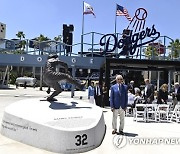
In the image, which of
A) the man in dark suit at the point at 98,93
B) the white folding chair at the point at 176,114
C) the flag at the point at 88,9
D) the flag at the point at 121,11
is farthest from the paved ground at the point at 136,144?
the flag at the point at 88,9

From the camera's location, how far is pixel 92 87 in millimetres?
14148

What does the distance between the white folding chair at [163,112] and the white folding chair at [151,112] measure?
16cm

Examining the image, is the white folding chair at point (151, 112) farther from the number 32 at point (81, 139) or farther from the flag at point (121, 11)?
the flag at point (121, 11)

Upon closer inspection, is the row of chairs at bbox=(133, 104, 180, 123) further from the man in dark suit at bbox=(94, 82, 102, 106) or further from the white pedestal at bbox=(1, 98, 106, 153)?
the white pedestal at bbox=(1, 98, 106, 153)

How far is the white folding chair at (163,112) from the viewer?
38.7 feet

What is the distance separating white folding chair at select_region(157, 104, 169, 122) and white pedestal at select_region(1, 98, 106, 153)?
4256 mm

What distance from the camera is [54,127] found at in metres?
6.71

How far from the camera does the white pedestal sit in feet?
21.7

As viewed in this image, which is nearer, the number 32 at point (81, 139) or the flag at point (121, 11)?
the number 32 at point (81, 139)

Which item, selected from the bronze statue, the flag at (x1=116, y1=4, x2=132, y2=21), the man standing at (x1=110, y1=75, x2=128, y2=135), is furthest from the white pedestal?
the flag at (x1=116, y1=4, x2=132, y2=21)

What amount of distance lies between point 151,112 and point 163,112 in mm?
546

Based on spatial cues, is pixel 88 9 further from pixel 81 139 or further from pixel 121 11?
pixel 81 139

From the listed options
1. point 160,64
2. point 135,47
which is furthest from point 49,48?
point 160,64

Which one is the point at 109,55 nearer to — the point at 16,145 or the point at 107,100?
the point at 107,100
